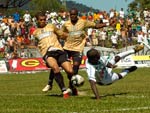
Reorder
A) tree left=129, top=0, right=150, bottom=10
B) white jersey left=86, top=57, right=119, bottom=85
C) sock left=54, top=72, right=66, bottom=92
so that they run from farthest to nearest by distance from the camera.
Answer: tree left=129, top=0, right=150, bottom=10 < sock left=54, top=72, right=66, bottom=92 < white jersey left=86, top=57, right=119, bottom=85

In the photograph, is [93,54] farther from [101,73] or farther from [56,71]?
[56,71]

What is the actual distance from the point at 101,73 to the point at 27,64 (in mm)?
20905

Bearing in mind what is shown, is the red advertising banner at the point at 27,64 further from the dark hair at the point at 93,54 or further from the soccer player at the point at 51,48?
the dark hair at the point at 93,54

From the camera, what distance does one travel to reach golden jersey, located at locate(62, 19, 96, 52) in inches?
591

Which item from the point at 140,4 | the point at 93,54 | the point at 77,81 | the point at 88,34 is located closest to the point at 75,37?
the point at 77,81

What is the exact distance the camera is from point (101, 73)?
13172 millimetres

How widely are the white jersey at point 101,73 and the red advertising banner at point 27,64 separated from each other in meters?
20.2

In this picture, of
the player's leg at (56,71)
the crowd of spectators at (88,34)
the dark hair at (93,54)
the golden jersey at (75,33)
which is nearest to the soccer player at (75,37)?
the golden jersey at (75,33)

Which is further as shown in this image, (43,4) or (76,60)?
(43,4)

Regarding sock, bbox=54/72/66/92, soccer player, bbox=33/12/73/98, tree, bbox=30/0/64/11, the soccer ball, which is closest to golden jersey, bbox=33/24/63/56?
soccer player, bbox=33/12/73/98

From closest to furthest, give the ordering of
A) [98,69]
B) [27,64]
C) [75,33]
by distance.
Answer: [98,69] < [75,33] < [27,64]

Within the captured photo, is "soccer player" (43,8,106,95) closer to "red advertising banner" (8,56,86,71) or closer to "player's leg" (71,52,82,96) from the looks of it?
"player's leg" (71,52,82,96)

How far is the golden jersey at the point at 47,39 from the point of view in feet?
46.3

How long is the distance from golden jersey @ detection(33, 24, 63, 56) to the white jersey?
4.61 feet
